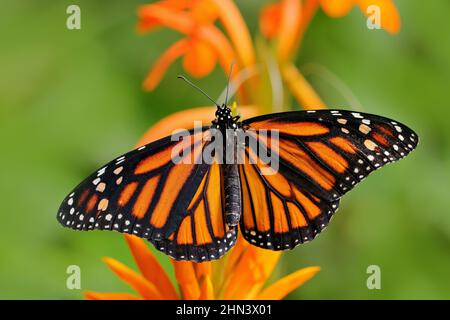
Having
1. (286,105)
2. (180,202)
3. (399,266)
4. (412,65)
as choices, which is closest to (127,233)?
(180,202)

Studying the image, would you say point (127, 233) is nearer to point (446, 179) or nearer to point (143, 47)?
point (446, 179)

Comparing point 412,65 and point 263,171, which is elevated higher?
point 412,65

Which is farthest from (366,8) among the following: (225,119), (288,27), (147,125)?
(147,125)

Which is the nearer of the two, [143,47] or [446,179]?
[446,179]
